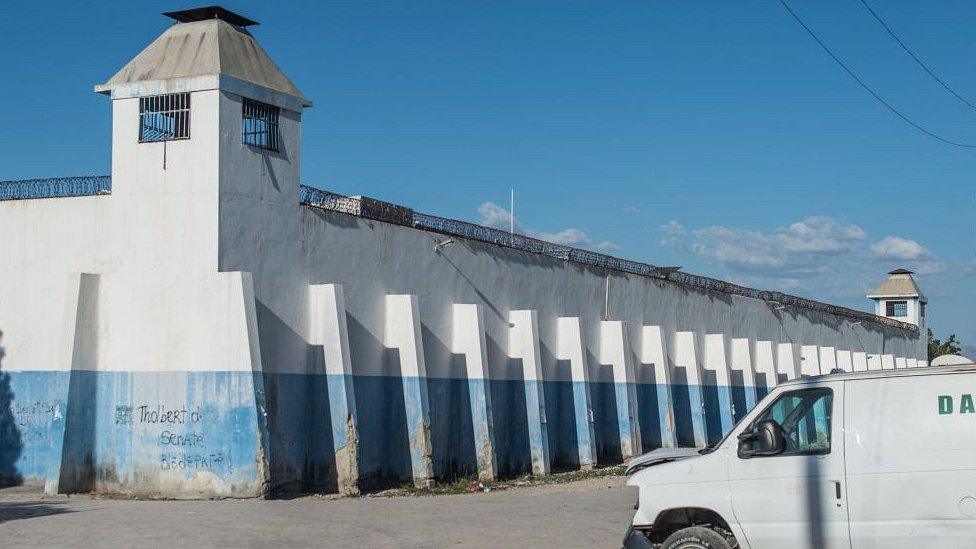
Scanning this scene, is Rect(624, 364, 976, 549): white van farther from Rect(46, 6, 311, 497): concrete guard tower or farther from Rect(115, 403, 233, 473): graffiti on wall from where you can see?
Rect(115, 403, 233, 473): graffiti on wall

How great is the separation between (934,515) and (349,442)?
11.9 meters

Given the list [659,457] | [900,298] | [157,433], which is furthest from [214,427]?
[900,298]

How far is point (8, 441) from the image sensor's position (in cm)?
2028

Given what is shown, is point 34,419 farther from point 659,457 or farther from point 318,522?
point 659,457

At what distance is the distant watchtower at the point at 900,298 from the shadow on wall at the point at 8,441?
1956 inches

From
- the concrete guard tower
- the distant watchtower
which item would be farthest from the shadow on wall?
the distant watchtower

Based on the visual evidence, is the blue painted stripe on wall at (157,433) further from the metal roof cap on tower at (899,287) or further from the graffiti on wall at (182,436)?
the metal roof cap on tower at (899,287)

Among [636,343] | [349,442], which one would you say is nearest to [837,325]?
[636,343]

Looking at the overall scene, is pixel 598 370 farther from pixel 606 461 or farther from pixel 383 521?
pixel 383 521

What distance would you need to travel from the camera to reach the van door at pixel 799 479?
30.9ft

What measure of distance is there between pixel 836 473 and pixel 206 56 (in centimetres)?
1318

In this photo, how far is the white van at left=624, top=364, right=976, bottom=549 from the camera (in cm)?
909

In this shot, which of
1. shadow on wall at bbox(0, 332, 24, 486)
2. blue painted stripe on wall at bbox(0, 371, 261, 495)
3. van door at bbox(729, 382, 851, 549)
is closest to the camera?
van door at bbox(729, 382, 851, 549)

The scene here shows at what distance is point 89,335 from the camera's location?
19078 mm
